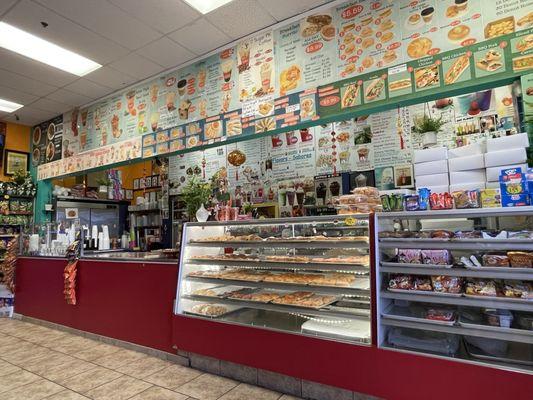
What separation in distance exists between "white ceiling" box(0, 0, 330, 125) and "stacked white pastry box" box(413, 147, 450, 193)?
2.17m

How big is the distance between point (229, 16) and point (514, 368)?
428 centimetres

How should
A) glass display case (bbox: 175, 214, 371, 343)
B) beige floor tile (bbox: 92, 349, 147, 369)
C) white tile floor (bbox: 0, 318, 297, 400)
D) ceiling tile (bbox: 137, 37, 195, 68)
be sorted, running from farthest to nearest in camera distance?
ceiling tile (bbox: 137, 37, 195, 68) → beige floor tile (bbox: 92, 349, 147, 369) → white tile floor (bbox: 0, 318, 297, 400) → glass display case (bbox: 175, 214, 371, 343)

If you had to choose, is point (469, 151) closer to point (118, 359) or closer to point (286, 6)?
point (286, 6)

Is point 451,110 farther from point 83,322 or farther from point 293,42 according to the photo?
point 83,322

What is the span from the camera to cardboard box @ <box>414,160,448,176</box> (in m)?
2.88

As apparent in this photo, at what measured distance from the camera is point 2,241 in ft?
23.6

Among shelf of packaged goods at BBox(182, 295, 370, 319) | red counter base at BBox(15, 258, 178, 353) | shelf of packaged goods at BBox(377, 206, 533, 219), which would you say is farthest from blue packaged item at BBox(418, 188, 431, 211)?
red counter base at BBox(15, 258, 178, 353)

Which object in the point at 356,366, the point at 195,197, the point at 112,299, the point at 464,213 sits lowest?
the point at 356,366

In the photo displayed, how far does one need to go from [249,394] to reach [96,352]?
7.90 ft

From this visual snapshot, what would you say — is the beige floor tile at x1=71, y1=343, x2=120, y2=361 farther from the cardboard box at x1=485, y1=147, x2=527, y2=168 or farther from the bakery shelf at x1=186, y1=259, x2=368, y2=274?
the cardboard box at x1=485, y1=147, x2=527, y2=168

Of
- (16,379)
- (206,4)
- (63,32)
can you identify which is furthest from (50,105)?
(16,379)

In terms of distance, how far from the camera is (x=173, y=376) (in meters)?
3.44

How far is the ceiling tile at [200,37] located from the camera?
4219 mm

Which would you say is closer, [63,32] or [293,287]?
[293,287]
